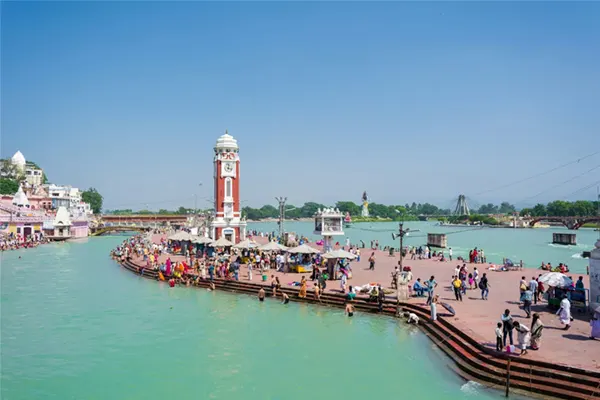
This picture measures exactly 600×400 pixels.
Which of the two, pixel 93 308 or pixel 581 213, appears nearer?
pixel 93 308

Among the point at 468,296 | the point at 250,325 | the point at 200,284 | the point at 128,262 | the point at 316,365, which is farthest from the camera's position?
the point at 128,262

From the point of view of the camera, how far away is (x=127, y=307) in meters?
21.5

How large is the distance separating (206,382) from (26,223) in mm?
63863

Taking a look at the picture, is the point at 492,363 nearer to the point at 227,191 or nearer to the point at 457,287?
the point at 457,287

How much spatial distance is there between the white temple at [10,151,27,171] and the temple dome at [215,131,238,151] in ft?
296

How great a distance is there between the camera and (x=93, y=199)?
12938cm

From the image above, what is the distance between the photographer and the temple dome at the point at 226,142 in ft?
135

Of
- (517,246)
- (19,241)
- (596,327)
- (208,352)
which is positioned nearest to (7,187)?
(19,241)

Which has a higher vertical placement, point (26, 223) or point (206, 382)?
point (26, 223)

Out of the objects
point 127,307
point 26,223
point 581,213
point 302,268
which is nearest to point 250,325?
point 127,307

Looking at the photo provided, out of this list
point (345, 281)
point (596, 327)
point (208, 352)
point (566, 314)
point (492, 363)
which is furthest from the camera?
point (345, 281)

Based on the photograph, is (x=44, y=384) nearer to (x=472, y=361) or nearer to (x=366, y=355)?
(x=366, y=355)

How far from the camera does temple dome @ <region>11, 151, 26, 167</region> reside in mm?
113250

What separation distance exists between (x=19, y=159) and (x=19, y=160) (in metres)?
0.58
